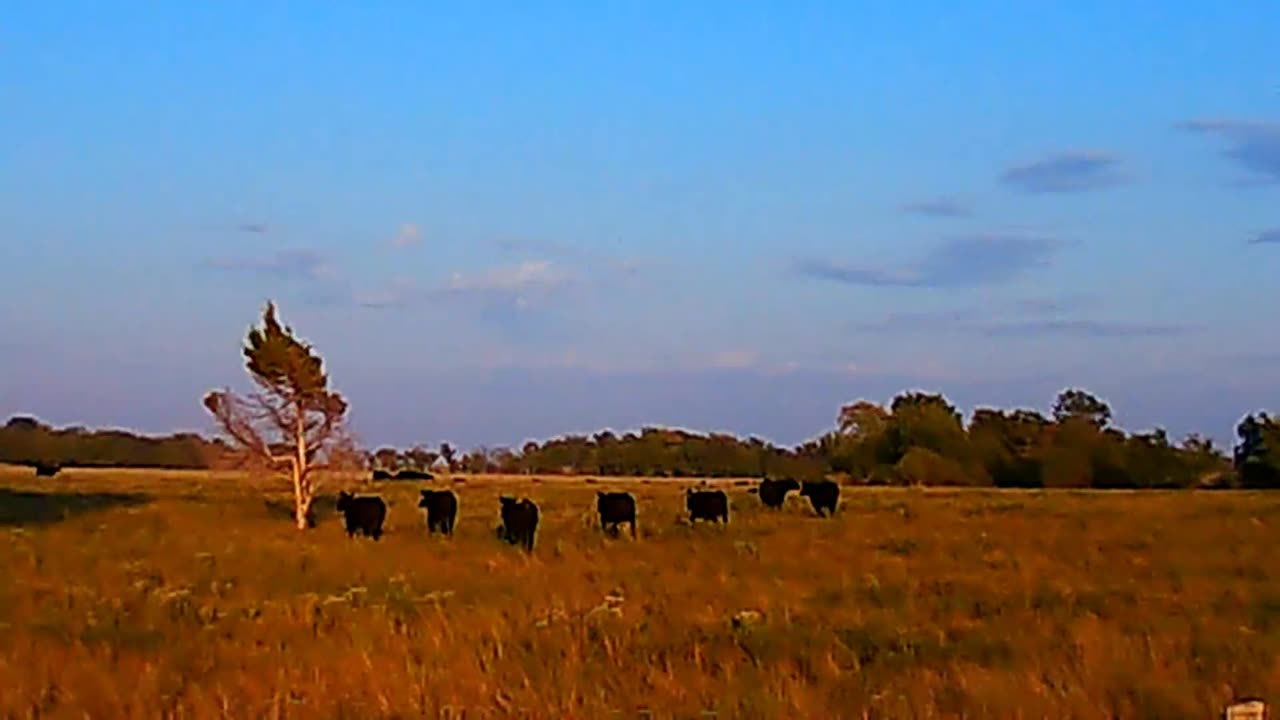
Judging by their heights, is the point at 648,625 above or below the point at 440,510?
below

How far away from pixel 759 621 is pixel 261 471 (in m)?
26.5

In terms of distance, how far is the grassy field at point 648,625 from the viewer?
1077cm

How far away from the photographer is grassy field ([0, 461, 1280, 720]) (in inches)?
424

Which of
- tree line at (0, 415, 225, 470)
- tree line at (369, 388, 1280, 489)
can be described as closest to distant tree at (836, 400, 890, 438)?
tree line at (369, 388, 1280, 489)

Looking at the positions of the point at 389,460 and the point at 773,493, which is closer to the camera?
the point at 773,493

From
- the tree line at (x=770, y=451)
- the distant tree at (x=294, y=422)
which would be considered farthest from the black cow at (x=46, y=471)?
the distant tree at (x=294, y=422)

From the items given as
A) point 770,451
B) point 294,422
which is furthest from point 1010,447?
point 294,422

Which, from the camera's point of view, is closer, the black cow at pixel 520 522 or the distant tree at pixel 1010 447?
the black cow at pixel 520 522

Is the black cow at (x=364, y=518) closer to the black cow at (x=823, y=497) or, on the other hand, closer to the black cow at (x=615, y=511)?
the black cow at (x=615, y=511)

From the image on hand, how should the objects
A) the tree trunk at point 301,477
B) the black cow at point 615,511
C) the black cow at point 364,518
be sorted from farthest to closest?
the tree trunk at point 301,477 < the black cow at point 364,518 < the black cow at point 615,511

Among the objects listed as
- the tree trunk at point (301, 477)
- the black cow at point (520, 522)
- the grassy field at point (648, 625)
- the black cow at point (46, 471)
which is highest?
the black cow at point (46, 471)

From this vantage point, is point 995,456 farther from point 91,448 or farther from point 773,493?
point 91,448

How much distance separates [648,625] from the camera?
14844 mm

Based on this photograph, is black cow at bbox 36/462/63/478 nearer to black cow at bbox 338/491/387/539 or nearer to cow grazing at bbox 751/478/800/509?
cow grazing at bbox 751/478/800/509
